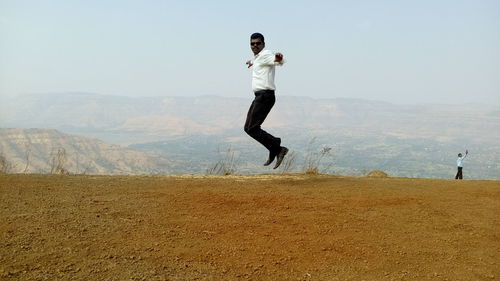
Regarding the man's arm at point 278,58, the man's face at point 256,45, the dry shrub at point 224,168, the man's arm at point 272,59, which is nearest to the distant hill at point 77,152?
the dry shrub at point 224,168

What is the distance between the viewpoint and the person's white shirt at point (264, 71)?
6.18 metres

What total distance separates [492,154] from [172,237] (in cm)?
17000

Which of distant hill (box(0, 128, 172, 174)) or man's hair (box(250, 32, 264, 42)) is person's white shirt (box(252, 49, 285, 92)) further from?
distant hill (box(0, 128, 172, 174))

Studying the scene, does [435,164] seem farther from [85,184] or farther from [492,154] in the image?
[85,184]

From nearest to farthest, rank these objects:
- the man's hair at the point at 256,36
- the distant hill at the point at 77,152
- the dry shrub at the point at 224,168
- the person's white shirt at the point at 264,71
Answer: the person's white shirt at the point at 264,71 → the man's hair at the point at 256,36 → the dry shrub at the point at 224,168 → the distant hill at the point at 77,152

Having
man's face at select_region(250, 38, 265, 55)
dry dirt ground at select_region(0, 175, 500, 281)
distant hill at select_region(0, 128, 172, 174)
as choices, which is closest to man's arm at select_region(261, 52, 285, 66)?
man's face at select_region(250, 38, 265, 55)

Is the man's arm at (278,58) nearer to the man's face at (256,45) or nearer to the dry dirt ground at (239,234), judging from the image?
the man's face at (256,45)

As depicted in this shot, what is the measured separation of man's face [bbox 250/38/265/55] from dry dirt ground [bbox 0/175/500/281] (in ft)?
7.61

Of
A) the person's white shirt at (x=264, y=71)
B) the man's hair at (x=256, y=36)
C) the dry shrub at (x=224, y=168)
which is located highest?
the man's hair at (x=256, y=36)

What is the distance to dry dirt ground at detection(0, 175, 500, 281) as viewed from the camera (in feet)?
9.50

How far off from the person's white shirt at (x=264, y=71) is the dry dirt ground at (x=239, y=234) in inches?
67.6

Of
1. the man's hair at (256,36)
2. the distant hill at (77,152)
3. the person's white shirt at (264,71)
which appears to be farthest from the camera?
the distant hill at (77,152)

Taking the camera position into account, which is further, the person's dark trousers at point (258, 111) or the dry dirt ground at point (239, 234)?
the person's dark trousers at point (258, 111)

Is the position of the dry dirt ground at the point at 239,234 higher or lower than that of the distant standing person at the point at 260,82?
lower
